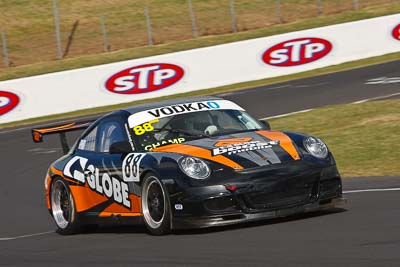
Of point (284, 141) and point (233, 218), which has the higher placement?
point (284, 141)

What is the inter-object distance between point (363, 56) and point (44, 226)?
21.1m

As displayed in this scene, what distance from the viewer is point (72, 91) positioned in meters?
27.7

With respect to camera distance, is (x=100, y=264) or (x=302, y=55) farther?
(x=302, y=55)

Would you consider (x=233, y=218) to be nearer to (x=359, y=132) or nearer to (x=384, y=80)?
(x=359, y=132)

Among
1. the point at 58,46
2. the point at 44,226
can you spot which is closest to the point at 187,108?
the point at 44,226

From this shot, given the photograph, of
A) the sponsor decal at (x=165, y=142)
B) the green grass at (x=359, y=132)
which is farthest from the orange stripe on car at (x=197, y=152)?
the green grass at (x=359, y=132)

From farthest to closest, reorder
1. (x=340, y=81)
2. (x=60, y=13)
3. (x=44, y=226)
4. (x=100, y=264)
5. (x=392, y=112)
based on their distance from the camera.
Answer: (x=60, y=13) → (x=340, y=81) → (x=392, y=112) → (x=44, y=226) → (x=100, y=264)

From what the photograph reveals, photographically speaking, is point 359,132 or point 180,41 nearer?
point 359,132

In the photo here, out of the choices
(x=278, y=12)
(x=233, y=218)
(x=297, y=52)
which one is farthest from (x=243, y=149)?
(x=278, y=12)

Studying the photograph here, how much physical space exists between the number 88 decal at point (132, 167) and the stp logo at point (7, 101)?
17811 millimetres

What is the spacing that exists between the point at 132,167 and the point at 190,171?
2.77 ft

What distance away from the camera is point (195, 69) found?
2936 centimetres

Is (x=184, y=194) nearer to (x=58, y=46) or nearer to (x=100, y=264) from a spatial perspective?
(x=100, y=264)

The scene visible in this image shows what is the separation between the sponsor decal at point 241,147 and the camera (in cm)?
905
